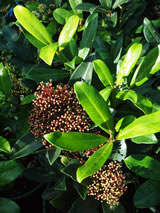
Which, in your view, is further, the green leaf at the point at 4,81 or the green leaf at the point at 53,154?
the green leaf at the point at 4,81

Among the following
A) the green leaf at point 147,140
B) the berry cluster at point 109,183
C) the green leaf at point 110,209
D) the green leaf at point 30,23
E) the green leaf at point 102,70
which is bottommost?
the green leaf at point 110,209

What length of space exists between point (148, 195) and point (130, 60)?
51 cm

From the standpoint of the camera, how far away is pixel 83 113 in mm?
872

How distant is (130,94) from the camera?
793 millimetres

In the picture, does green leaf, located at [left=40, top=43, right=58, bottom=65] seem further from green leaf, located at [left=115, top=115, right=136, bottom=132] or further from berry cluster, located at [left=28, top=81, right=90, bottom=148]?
green leaf, located at [left=115, top=115, right=136, bottom=132]

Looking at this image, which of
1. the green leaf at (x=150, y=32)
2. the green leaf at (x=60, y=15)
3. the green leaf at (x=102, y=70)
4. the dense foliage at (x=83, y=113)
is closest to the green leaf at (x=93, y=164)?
the dense foliage at (x=83, y=113)

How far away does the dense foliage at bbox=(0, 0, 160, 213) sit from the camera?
75 cm

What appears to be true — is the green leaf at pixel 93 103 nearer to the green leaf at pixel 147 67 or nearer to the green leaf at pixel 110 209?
the green leaf at pixel 147 67

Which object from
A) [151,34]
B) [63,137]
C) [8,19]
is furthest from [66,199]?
[8,19]

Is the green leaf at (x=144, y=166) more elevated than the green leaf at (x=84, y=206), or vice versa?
the green leaf at (x=144, y=166)

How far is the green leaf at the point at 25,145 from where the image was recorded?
0.93m

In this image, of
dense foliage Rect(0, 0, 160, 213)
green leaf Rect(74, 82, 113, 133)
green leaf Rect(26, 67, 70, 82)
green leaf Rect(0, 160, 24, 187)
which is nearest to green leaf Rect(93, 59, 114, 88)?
dense foliage Rect(0, 0, 160, 213)

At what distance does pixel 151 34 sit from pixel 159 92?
0.96 ft

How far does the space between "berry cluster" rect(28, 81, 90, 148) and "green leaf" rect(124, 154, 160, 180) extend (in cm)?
21
